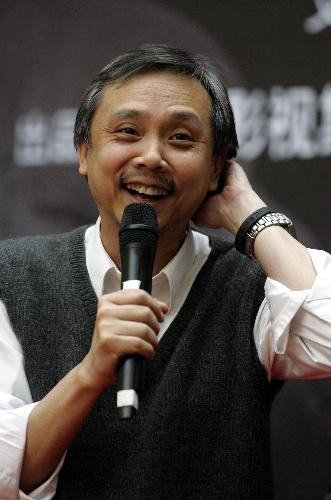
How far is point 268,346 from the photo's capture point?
167 centimetres

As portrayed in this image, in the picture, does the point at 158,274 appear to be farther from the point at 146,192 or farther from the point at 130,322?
the point at 130,322

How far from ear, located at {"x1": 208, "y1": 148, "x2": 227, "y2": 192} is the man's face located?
7 centimetres

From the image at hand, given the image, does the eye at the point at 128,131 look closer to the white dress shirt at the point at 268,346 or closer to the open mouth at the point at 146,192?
the open mouth at the point at 146,192

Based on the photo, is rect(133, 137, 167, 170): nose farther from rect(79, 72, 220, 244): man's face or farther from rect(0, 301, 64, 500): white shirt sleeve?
rect(0, 301, 64, 500): white shirt sleeve

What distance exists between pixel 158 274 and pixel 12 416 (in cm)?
51

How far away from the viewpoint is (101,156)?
1691 mm

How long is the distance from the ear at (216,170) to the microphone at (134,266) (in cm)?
46

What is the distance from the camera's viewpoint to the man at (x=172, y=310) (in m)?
1.61

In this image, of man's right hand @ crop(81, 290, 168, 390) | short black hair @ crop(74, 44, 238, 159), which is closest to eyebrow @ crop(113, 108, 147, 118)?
short black hair @ crop(74, 44, 238, 159)

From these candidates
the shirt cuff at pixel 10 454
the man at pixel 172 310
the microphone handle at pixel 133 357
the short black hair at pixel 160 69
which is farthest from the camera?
the short black hair at pixel 160 69

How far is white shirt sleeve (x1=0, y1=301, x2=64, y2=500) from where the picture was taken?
4.78 feet

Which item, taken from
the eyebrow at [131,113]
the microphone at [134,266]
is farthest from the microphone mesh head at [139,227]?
the eyebrow at [131,113]

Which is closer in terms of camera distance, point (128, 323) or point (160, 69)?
point (128, 323)

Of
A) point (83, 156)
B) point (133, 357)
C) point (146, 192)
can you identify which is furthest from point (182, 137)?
point (133, 357)
